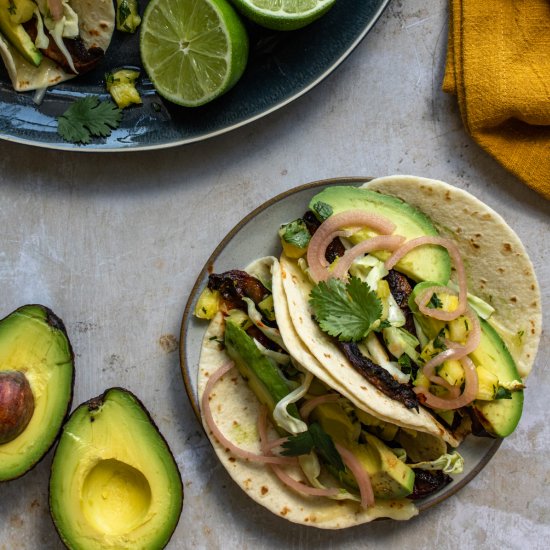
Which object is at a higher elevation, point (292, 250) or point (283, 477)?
point (292, 250)

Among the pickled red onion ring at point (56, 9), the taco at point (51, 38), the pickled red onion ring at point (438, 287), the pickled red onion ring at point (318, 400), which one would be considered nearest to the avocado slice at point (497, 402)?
the pickled red onion ring at point (438, 287)

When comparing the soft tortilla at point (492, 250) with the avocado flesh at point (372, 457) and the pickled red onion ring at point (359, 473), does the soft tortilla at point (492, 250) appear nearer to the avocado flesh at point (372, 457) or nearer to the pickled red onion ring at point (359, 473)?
the avocado flesh at point (372, 457)

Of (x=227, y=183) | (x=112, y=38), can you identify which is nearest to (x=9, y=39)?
(x=112, y=38)

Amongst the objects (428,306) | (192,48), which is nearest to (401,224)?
(428,306)

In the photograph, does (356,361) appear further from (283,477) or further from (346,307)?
(283,477)

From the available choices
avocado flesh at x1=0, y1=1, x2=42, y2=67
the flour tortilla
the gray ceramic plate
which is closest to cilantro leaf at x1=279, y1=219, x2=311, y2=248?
the gray ceramic plate

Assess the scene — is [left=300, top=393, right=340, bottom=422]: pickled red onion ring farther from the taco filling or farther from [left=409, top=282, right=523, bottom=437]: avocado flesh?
[left=409, top=282, right=523, bottom=437]: avocado flesh

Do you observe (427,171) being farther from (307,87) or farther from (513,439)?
(513,439)
